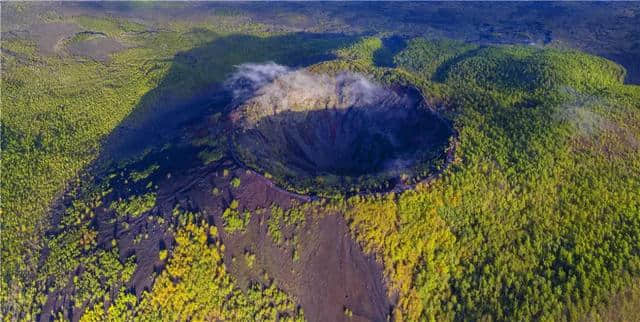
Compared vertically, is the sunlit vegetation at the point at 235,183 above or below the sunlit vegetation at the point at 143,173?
above

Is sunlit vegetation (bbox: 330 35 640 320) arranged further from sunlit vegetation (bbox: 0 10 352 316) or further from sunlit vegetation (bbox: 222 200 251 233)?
sunlit vegetation (bbox: 0 10 352 316)

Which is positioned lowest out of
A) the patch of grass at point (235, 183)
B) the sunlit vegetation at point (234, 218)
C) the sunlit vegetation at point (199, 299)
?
the sunlit vegetation at point (199, 299)

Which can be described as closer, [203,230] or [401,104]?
[203,230]

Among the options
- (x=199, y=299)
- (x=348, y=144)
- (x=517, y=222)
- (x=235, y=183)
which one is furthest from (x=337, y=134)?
(x=199, y=299)

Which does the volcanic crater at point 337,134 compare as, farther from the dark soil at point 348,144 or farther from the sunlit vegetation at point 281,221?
the sunlit vegetation at point 281,221

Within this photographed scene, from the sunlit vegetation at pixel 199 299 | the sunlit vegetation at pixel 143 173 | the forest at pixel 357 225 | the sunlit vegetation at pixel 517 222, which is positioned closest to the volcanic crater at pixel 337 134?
the forest at pixel 357 225

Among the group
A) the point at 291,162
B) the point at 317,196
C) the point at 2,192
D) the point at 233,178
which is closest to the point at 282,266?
the point at 317,196

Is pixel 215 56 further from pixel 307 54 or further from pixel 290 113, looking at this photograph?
pixel 290 113
